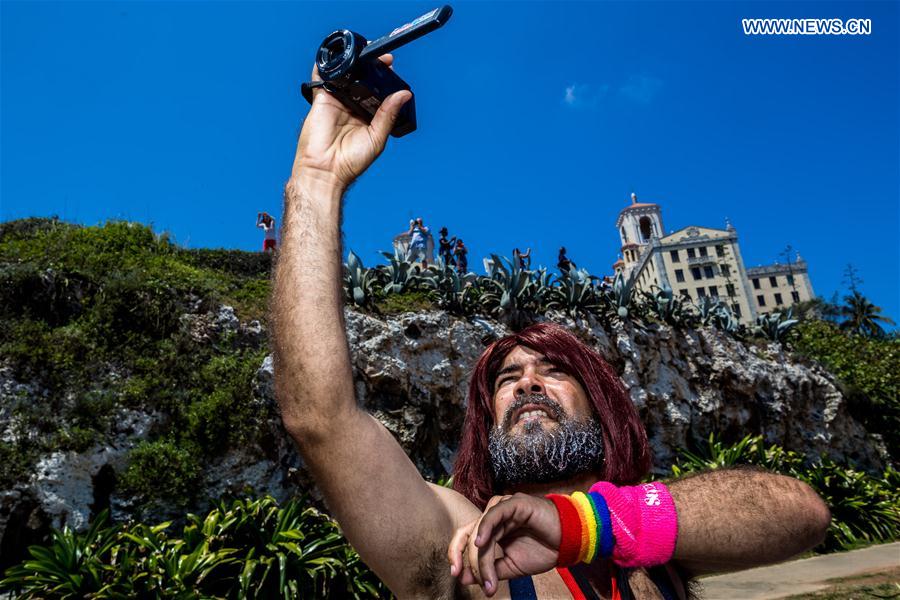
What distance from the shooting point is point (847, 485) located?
389 inches

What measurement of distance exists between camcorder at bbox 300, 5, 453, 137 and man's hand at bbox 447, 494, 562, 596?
1.10 meters

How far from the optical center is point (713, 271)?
219ft

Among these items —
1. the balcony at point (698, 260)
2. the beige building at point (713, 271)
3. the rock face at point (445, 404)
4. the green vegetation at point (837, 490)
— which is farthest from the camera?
the balcony at point (698, 260)

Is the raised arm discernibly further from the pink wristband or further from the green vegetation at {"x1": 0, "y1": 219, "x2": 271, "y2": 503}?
the green vegetation at {"x1": 0, "y1": 219, "x2": 271, "y2": 503}

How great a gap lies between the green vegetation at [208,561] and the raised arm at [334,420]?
4128mm

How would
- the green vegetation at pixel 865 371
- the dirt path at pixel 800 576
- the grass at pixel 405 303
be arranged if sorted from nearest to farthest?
the dirt path at pixel 800 576
the grass at pixel 405 303
the green vegetation at pixel 865 371

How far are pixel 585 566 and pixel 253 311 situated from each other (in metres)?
6.82

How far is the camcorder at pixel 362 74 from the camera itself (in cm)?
151

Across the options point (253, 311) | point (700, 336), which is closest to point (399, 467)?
point (253, 311)

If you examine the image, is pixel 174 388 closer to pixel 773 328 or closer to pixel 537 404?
pixel 537 404

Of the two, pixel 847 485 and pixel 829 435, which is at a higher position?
pixel 829 435

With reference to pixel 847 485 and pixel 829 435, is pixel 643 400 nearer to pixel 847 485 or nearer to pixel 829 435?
pixel 847 485

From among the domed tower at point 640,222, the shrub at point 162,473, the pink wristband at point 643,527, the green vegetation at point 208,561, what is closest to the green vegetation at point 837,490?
the green vegetation at point 208,561

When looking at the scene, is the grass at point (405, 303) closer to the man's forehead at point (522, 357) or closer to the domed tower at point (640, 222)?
the man's forehead at point (522, 357)
